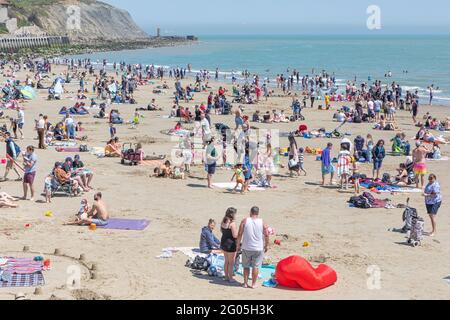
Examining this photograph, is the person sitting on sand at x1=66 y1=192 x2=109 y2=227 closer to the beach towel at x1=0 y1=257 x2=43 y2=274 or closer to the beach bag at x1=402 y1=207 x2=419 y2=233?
the beach towel at x1=0 y1=257 x2=43 y2=274

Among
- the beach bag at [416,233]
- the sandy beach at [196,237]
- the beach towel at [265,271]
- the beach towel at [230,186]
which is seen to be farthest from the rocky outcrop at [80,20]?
the beach towel at [265,271]

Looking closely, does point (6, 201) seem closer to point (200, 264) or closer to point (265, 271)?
point (200, 264)

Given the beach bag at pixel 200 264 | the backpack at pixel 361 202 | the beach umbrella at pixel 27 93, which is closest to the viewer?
the beach bag at pixel 200 264

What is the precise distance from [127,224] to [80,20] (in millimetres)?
139483

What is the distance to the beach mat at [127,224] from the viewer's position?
13.8m

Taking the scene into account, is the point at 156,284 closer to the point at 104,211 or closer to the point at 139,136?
the point at 104,211

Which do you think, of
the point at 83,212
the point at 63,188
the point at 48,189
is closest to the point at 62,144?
the point at 63,188

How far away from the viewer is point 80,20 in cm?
14688

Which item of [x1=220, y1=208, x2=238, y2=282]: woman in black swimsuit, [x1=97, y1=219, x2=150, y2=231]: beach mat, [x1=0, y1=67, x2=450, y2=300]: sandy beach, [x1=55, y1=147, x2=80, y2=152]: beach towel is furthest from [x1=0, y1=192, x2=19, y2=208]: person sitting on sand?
[x1=55, y1=147, x2=80, y2=152]: beach towel

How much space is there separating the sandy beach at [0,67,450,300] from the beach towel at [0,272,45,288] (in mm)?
143

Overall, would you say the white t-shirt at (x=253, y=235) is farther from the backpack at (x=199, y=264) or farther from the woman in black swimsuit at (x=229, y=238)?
the backpack at (x=199, y=264)

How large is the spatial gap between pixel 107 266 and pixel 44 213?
13.2 feet

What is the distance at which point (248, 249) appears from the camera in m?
10.3

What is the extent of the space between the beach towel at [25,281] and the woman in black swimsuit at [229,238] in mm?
2825
